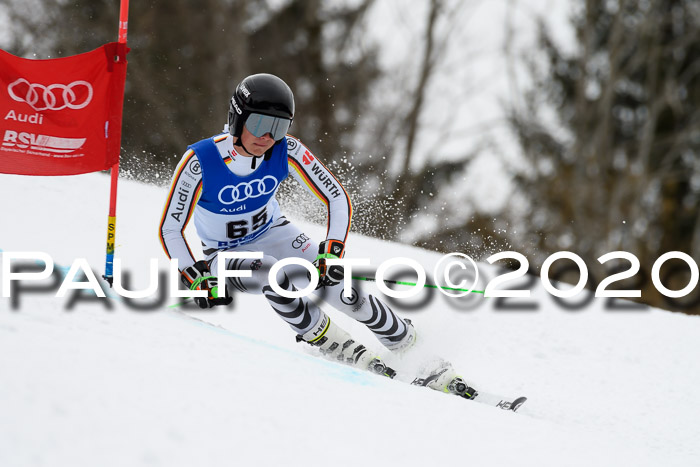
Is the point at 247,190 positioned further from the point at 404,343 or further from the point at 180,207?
the point at 404,343

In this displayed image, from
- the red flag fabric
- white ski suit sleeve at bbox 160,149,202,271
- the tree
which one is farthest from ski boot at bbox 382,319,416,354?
the tree

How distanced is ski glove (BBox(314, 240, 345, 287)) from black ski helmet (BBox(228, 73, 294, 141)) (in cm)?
72

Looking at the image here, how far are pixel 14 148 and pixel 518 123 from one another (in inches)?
653

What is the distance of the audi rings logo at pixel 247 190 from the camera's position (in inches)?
150

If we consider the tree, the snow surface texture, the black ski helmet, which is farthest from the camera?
the tree

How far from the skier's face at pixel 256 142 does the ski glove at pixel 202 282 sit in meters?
0.63

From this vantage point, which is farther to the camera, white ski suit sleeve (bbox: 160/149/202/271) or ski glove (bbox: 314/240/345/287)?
ski glove (bbox: 314/240/345/287)

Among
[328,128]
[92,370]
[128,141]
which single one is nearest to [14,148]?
[92,370]

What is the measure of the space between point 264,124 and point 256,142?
0.11 metres

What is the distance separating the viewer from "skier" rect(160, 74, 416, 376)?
363 centimetres

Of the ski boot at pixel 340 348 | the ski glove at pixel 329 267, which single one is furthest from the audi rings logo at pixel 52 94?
the ski boot at pixel 340 348

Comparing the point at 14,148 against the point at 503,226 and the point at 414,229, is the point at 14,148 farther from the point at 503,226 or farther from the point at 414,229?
the point at 503,226

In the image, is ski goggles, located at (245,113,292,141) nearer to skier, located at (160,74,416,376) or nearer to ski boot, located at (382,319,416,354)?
skier, located at (160,74,416,376)

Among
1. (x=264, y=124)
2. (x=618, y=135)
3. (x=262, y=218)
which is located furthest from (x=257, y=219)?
(x=618, y=135)
